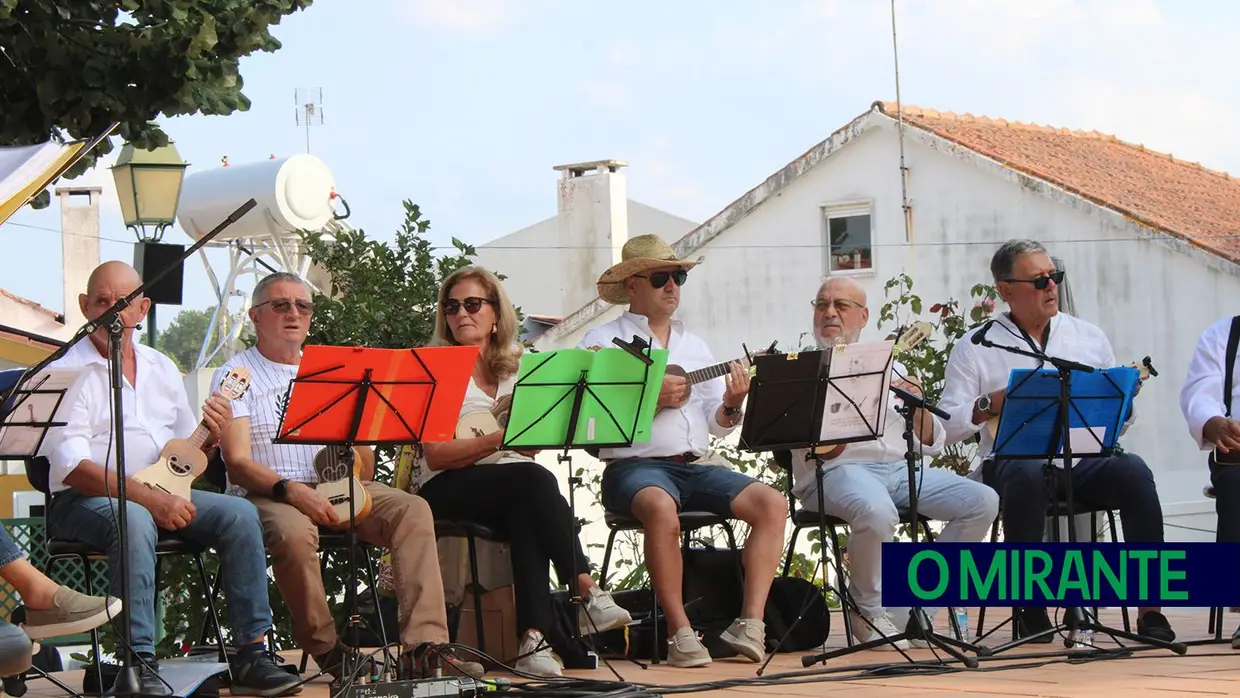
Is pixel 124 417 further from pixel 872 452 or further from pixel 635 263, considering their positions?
pixel 872 452

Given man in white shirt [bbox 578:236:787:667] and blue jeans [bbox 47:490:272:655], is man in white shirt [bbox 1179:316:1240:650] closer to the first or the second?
man in white shirt [bbox 578:236:787:667]

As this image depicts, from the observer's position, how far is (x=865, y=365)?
6.08 meters

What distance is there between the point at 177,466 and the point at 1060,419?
3261 millimetres

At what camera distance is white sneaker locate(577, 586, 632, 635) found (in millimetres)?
6109

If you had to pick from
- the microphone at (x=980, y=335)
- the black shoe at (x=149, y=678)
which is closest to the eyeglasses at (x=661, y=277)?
the microphone at (x=980, y=335)

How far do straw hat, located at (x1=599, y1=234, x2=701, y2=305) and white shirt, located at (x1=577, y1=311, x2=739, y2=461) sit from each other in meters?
0.13

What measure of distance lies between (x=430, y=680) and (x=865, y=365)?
2063 mm

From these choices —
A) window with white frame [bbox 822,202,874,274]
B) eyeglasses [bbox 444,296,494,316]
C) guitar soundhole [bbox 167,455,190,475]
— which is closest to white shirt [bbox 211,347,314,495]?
guitar soundhole [bbox 167,455,190,475]

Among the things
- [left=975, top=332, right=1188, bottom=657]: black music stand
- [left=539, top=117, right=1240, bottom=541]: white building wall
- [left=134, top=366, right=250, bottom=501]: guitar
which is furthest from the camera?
[left=539, top=117, right=1240, bottom=541]: white building wall

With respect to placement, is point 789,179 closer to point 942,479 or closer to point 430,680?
point 942,479

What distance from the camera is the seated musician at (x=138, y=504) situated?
5.58 m

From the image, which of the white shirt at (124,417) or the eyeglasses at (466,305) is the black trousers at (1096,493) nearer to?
the eyeglasses at (466,305)

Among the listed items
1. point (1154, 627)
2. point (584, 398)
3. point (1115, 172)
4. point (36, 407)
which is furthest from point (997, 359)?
point (1115, 172)

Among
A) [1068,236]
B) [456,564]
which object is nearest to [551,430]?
[456,564]
